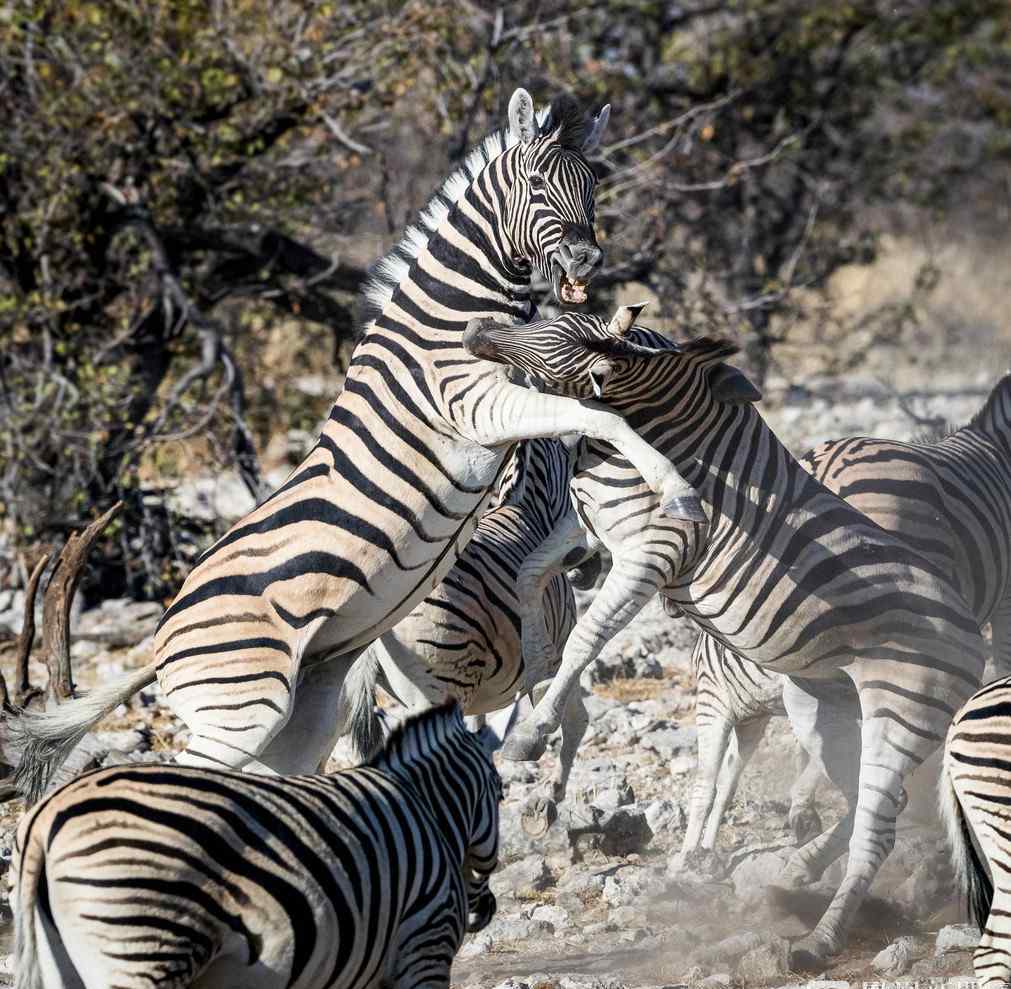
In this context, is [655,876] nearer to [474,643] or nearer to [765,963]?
[765,963]

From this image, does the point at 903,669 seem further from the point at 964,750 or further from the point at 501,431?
the point at 501,431

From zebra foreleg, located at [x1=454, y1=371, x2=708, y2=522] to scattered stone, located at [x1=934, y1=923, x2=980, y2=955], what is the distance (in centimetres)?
159

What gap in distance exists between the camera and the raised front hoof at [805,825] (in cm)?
622

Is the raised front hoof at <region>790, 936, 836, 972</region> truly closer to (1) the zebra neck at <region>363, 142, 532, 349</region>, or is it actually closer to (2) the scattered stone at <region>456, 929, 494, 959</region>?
(2) the scattered stone at <region>456, 929, 494, 959</region>

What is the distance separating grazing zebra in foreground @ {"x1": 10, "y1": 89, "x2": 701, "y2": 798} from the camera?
4.93 m

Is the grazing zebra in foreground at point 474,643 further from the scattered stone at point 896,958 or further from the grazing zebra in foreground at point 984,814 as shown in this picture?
the grazing zebra in foreground at point 984,814

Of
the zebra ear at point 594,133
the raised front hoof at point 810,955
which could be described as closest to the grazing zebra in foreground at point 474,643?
the zebra ear at point 594,133

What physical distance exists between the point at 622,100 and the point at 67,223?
597cm

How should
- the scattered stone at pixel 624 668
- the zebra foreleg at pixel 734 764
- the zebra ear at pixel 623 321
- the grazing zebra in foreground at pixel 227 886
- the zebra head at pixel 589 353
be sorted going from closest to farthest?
1. the grazing zebra in foreground at pixel 227 886
2. the zebra head at pixel 589 353
3. the zebra ear at pixel 623 321
4. the zebra foreleg at pixel 734 764
5. the scattered stone at pixel 624 668

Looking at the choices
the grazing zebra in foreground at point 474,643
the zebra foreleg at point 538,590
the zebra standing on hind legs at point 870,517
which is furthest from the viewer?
the grazing zebra in foreground at point 474,643

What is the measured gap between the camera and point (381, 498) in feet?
16.6

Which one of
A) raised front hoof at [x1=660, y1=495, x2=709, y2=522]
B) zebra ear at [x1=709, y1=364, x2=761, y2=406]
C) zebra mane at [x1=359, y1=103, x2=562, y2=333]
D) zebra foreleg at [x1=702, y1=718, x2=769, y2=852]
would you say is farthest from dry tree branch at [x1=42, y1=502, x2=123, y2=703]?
zebra foreleg at [x1=702, y1=718, x2=769, y2=852]

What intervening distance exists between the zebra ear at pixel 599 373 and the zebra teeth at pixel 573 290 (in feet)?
0.81

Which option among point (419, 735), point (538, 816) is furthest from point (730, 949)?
point (419, 735)
